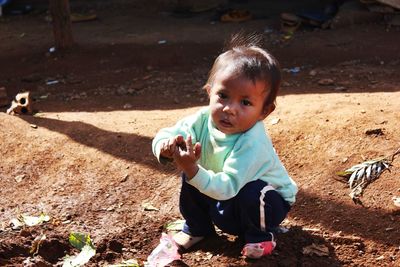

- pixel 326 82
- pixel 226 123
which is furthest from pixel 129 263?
pixel 326 82

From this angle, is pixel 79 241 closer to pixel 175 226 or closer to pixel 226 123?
pixel 175 226

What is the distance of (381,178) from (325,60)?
343 cm

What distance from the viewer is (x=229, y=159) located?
292 centimetres

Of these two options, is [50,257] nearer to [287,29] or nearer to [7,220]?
[7,220]

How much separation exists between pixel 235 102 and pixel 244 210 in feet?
1.59

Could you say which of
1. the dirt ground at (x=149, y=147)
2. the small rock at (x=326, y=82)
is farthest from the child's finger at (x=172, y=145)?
the small rock at (x=326, y=82)

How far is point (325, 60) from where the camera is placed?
7094mm

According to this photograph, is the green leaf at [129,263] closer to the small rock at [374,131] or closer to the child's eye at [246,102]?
the child's eye at [246,102]

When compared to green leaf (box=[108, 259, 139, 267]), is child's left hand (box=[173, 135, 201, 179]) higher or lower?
higher

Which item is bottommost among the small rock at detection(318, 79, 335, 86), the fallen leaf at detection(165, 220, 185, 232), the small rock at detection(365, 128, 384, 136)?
the small rock at detection(318, 79, 335, 86)

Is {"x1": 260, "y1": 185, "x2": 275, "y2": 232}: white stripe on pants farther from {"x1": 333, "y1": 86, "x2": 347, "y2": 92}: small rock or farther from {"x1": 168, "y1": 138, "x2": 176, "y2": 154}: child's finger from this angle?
{"x1": 333, "y1": 86, "x2": 347, "y2": 92}: small rock

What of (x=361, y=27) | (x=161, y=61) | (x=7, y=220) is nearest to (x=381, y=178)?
(x=7, y=220)

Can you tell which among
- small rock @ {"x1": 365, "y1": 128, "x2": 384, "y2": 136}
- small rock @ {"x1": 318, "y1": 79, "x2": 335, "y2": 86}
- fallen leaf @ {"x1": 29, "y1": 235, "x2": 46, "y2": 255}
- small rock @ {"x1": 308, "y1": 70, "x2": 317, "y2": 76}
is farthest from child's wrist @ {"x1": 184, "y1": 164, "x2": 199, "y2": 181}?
small rock @ {"x1": 308, "y1": 70, "x2": 317, "y2": 76}

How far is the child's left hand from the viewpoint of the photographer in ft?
8.94
